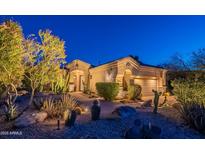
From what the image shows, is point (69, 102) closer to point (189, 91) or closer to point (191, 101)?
point (191, 101)

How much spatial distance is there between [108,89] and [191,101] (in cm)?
300

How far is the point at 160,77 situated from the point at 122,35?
6.43 feet

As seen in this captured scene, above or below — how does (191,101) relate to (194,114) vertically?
above

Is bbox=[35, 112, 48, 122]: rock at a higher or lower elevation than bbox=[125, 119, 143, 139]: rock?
higher

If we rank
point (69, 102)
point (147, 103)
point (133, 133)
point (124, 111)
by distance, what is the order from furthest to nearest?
point (147, 103) → point (69, 102) → point (124, 111) → point (133, 133)

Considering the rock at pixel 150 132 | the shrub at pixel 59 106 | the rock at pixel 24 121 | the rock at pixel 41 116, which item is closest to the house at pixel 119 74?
the shrub at pixel 59 106

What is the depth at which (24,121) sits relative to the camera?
6828 millimetres

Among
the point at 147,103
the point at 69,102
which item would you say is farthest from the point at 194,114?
the point at 69,102

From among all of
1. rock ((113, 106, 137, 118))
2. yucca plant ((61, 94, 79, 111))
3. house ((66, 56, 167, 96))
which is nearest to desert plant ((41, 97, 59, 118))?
yucca plant ((61, 94, 79, 111))

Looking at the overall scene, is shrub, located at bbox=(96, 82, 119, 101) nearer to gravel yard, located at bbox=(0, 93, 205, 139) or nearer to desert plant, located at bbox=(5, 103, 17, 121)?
gravel yard, located at bbox=(0, 93, 205, 139)

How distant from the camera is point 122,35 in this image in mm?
7496

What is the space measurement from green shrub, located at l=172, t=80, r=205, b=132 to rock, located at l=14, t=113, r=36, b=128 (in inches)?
174

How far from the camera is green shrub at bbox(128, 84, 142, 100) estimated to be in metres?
7.78
